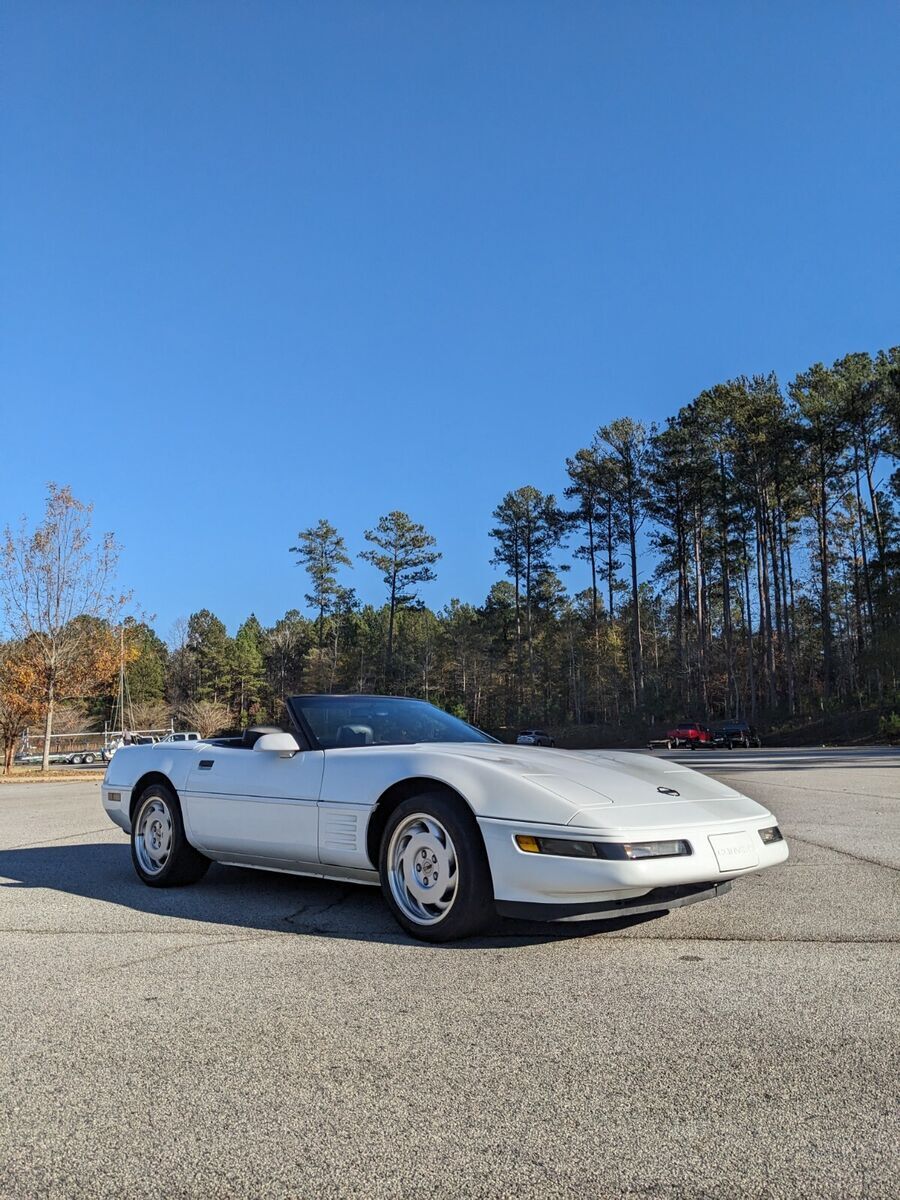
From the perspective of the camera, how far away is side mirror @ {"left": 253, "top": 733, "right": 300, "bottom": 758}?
5035 millimetres

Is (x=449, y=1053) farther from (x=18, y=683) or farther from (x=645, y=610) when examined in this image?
(x=645, y=610)

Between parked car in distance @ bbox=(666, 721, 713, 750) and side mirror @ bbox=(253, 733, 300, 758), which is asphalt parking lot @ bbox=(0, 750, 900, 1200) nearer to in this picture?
side mirror @ bbox=(253, 733, 300, 758)

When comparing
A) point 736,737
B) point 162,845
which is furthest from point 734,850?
point 736,737

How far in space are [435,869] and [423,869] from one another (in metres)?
0.09

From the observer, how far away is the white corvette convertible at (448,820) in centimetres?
395

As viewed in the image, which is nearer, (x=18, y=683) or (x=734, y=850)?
(x=734, y=850)

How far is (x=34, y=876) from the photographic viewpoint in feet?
20.8

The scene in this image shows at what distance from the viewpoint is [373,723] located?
5547 millimetres

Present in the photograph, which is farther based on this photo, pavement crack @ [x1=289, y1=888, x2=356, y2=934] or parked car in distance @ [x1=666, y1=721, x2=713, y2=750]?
parked car in distance @ [x1=666, y1=721, x2=713, y2=750]

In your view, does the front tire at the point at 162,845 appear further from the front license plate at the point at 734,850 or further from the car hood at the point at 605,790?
the front license plate at the point at 734,850

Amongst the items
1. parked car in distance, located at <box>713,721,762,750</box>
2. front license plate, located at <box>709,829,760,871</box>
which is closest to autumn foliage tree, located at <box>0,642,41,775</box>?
front license plate, located at <box>709,829,760,871</box>

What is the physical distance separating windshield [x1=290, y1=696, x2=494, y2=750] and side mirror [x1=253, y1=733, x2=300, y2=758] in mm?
179

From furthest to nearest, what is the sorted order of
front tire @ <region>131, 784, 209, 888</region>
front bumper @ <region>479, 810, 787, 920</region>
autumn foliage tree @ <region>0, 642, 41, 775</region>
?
autumn foliage tree @ <region>0, 642, 41, 775</region> → front tire @ <region>131, 784, 209, 888</region> → front bumper @ <region>479, 810, 787, 920</region>

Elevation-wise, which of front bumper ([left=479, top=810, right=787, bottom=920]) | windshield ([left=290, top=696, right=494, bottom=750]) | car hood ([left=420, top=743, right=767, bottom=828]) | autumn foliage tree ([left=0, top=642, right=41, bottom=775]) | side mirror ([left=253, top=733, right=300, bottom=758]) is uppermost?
autumn foliage tree ([left=0, top=642, right=41, bottom=775])
